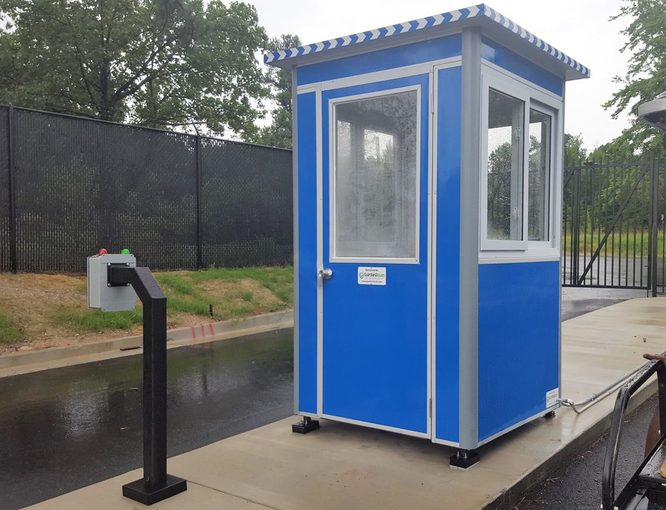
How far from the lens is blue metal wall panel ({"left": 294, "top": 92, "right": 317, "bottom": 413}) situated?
469 cm

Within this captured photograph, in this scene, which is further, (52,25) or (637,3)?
(637,3)

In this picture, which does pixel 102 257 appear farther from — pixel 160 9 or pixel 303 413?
pixel 160 9

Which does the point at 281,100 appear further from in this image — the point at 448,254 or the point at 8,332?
the point at 448,254

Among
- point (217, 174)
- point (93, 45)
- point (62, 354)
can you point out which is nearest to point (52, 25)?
point (93, 45)

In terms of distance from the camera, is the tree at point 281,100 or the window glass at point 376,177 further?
the tree at point 281,100

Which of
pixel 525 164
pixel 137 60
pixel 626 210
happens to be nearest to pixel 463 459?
pixel 525 164

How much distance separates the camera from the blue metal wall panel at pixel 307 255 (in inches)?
185

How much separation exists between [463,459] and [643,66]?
969 inches

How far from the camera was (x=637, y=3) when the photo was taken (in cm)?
2448

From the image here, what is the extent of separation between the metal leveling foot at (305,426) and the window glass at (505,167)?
1.97m

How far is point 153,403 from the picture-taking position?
353 cm

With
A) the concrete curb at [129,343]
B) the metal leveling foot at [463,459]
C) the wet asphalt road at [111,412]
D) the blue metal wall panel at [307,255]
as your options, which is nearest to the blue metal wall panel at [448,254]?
the metal leveling foot at [463,459]

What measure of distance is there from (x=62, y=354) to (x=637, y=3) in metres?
24.9

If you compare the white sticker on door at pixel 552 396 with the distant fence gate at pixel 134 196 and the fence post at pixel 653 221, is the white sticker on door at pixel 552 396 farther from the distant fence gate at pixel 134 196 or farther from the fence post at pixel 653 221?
the fence post at pixel 653 221
